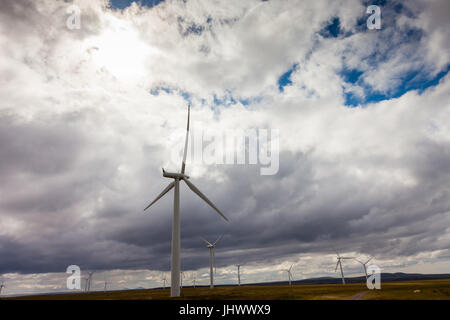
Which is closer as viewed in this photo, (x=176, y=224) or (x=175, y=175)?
(x=176, y=224)

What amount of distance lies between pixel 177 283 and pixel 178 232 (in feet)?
52.9

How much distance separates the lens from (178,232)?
3430 inches

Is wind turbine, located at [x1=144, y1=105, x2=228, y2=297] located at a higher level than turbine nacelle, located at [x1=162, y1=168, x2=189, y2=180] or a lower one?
lower

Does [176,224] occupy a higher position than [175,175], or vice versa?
[175,175]

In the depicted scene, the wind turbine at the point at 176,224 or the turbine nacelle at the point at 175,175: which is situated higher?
the turbine nacelle at the point at 175,175

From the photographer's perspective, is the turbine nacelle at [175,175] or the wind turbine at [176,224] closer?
the wind turbine at [176,224]

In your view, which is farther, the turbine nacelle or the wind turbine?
the turbine nacelle
